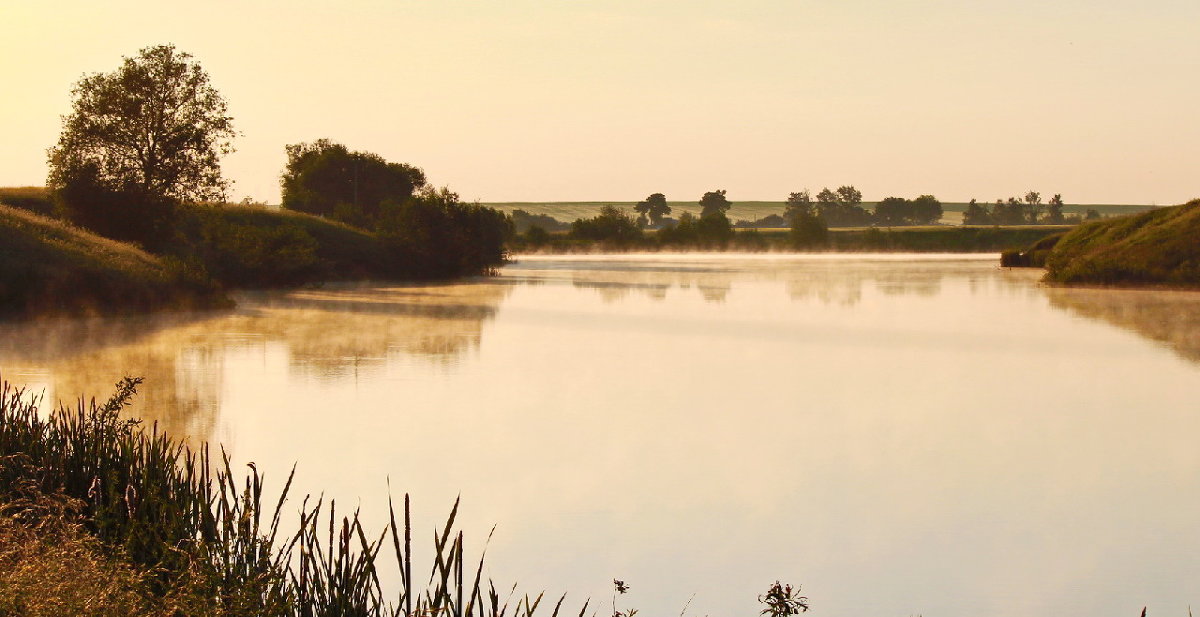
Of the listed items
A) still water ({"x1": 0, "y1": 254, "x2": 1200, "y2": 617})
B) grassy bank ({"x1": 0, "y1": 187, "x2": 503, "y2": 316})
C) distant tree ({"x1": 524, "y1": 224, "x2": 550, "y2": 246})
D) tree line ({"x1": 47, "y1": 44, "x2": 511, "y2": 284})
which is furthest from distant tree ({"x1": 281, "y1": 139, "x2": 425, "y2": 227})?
still water ({"x1": 0, "y1": 254, "x2": 1200, "y2": 617})

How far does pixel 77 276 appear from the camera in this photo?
34031mm

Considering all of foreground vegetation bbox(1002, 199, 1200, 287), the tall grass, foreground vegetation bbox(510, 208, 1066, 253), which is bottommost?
foreground vegetation bbox(510, 208, 1066, 253)

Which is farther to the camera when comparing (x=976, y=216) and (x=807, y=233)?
(x=976, y=216)

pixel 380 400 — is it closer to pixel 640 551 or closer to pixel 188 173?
pixel 640 551

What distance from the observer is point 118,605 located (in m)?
5.77

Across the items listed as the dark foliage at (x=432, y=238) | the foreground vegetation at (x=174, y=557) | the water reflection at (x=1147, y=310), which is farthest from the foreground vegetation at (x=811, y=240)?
the foreground vegetation at (x=174, y=557)

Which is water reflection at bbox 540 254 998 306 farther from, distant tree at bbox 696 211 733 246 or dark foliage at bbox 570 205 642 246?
distant tree at bbox 696 211 733 246

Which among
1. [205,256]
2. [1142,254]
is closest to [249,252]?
[205,256]

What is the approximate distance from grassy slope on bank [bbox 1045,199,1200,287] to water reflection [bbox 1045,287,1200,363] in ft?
7.43

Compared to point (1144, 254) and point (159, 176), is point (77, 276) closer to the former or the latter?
point (159, 176)

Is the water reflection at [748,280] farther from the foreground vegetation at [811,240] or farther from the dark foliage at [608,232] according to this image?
the foreground vegetation at [811,240]

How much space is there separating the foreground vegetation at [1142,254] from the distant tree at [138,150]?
115 ft

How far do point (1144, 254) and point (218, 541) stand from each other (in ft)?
169

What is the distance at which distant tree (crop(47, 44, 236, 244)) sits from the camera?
154ft
